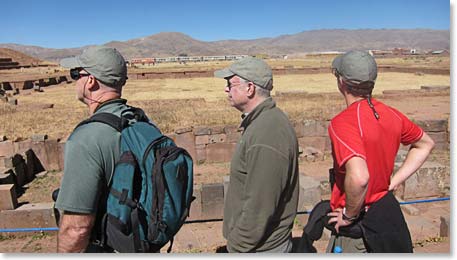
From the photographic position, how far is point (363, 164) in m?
2.53

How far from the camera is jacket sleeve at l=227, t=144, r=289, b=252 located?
2.62 metres

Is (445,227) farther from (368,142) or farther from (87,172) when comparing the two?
(87,172)

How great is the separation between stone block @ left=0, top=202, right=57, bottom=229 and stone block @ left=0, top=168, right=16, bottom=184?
2.32m

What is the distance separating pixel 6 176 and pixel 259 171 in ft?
27.3

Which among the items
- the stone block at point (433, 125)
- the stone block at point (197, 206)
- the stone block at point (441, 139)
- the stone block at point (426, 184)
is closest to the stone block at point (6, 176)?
the stone block at point (197, 206)

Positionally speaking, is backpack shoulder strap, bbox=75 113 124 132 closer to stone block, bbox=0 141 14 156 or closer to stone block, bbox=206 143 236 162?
stone block, bbox=206 143 236 162

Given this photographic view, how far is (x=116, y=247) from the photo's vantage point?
2.36m

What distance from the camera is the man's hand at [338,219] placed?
276 cm

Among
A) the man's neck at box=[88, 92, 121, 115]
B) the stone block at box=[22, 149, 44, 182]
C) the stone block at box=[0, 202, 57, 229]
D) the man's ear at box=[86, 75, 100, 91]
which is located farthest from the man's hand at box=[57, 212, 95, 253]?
the stone block at box=[22, 149, 44, 182]

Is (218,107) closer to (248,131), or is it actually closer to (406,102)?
(406,102)

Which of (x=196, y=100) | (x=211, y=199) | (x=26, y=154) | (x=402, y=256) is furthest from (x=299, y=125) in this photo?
(x=196, y=100)

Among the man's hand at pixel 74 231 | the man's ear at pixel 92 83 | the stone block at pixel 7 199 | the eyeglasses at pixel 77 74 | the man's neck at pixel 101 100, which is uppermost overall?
the eyeglasses at pixel 77 74

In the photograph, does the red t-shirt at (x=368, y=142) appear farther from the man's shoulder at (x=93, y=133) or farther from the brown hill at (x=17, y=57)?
the brown hill at (x=17, y=57)

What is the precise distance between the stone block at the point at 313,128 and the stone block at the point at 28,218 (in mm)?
7898
